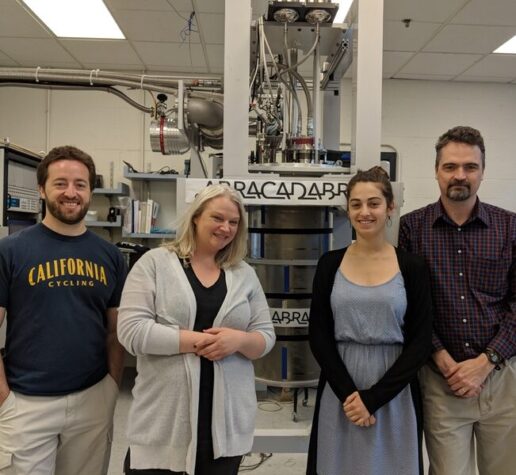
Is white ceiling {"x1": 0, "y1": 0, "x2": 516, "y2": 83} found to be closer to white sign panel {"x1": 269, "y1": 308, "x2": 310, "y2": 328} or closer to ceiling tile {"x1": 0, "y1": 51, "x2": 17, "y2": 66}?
ceiling tile {"x1": 0, "y1": 51, "x2": 17, "y2": 66}

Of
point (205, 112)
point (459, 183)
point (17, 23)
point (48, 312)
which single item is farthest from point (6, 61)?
point (459, 183)

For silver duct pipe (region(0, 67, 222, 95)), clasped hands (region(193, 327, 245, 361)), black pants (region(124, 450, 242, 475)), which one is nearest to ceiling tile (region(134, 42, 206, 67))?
silver duct pipe (region(0, 67, 222, 95))

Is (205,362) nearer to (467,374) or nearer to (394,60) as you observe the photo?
(467,374)

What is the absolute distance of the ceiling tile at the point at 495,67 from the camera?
13.6 feet

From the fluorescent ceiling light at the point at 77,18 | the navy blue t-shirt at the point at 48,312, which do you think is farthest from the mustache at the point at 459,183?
the fluorescent ceiling light at the point at 77,18

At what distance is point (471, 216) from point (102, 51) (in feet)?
12.2

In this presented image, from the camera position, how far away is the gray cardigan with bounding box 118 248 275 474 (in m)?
1.17

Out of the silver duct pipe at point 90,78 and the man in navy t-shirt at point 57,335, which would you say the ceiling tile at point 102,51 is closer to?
the silver duct pipe at point 90,78

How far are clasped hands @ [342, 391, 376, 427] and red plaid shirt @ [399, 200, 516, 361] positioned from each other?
0.33 m

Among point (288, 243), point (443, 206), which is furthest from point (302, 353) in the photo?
point (443, 206)

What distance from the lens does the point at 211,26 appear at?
3.56 meters

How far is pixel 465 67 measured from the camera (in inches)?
172

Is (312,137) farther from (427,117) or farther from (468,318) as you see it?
(427,117)

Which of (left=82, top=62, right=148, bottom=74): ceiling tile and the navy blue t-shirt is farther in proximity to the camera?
(left=82, top=62, right=148, bottom=74): ceiling tile
